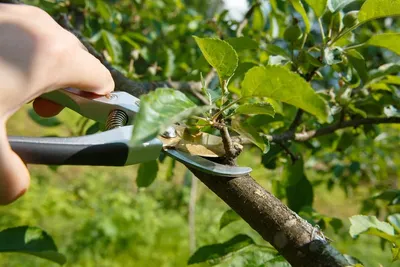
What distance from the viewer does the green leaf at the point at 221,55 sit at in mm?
645

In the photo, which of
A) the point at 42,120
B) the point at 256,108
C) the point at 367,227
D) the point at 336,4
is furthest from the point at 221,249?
the point at 42,120

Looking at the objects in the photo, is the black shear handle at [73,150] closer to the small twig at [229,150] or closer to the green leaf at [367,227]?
the small twig at [229,150]

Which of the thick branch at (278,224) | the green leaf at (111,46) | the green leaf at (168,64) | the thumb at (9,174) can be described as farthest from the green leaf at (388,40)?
the green leaf at (168,64)

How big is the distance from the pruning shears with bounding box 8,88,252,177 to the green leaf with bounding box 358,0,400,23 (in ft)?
1.06

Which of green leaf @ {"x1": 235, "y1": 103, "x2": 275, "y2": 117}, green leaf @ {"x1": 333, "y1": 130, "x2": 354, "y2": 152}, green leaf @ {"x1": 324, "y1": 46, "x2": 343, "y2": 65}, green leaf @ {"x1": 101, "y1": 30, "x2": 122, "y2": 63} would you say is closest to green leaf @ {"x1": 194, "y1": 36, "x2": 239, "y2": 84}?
green leaf @ {"x1": 235, "y1": 103, "x2": 275, "y2": 117}

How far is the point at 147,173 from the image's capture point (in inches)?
45.9

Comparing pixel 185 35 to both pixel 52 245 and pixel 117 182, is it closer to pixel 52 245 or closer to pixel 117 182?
pixel 52 245

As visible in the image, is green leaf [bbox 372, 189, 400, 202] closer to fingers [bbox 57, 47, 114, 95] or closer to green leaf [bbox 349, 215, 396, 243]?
Result: green leaf [bbox 349, 215, 396, 243]

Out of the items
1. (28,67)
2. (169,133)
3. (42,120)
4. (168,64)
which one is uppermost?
(28,67)

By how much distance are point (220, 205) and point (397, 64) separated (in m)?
3.51

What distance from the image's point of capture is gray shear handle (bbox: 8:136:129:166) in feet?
1.86

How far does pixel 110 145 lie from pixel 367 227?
41cm

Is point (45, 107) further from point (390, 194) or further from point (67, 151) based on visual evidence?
point (390, 194)

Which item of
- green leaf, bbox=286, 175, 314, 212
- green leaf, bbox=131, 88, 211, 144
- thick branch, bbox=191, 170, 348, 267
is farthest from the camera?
green leaf, bbox=286, 175, 314, 212
